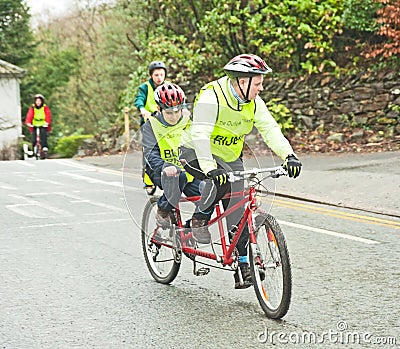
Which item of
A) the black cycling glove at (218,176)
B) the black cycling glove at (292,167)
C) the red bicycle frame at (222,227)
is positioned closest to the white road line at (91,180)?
the red bicycle frame at (222,227)

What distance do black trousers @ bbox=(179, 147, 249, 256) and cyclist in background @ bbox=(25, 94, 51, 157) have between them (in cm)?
1640

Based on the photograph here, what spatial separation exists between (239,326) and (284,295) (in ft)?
1.30

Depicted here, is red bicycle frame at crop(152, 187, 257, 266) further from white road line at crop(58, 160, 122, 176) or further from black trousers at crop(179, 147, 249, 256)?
white road line at crop(58, 160, 122, 176)

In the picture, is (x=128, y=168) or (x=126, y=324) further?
(x=128, y=168)

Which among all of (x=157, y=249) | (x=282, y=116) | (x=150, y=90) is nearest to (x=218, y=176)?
(x=157, y=249)

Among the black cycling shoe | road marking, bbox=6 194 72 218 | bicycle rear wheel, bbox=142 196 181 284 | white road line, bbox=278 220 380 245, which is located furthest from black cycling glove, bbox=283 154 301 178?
road marking, bbox=6 194 72 218

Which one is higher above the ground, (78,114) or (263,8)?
(263,8)

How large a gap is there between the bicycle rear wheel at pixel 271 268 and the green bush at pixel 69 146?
27.7 m

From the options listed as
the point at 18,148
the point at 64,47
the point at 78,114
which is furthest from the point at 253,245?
the point at 64,47

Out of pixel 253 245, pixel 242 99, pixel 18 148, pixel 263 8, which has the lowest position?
pixel 18 148

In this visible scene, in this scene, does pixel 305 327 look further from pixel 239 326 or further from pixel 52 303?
pixel 52 303

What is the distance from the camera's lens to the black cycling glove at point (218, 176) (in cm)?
561

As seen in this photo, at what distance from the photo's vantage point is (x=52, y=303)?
6477 millimetres

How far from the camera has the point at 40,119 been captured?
2212 cm
